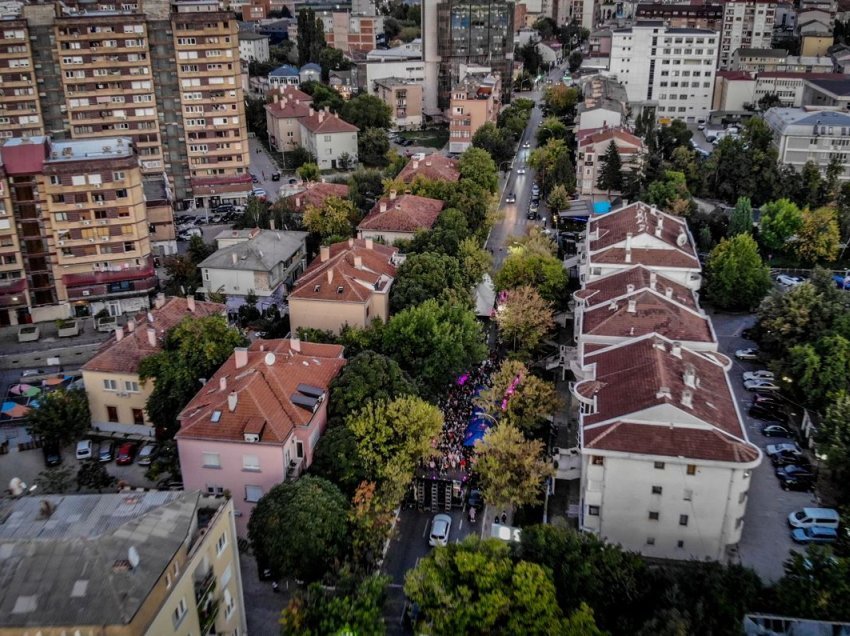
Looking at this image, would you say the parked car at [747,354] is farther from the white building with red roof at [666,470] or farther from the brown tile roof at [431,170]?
the brown tile roof at [431,170]

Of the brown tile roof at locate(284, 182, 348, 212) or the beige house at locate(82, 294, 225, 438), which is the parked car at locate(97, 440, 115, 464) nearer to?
the beige house at locate(82, 294, 225, 438)

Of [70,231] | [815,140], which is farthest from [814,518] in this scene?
[815,140]

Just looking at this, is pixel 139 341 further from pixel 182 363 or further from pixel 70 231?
pixel 70 231

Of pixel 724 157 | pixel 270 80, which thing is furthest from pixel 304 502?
pixel 270 80

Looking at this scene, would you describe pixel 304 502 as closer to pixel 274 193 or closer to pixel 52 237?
pixel 52 237

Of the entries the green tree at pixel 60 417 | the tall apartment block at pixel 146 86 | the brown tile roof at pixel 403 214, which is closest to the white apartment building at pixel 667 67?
the brown tile roof at pixel 403 214
